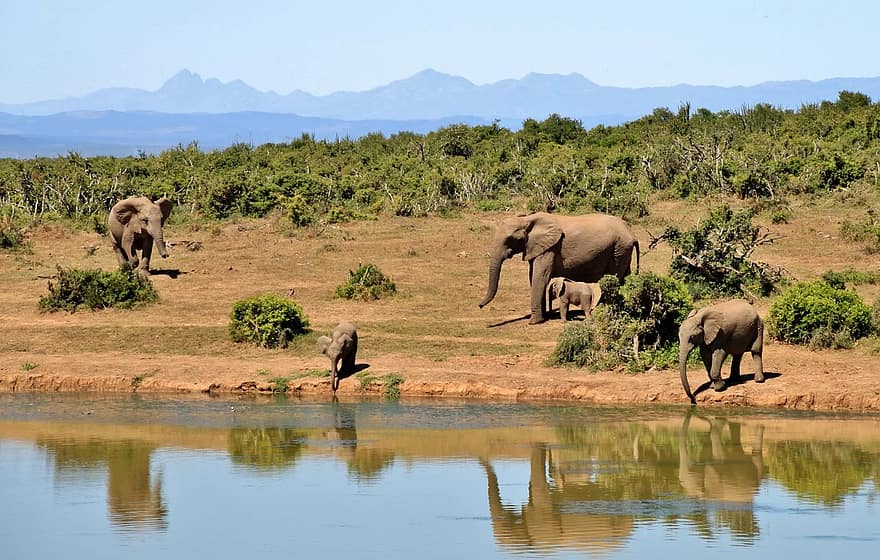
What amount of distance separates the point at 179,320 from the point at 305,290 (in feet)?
9.76

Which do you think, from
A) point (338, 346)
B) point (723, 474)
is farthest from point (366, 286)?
point (723, 474)

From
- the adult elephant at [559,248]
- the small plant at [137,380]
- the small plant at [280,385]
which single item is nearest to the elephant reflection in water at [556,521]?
the small plant at [280,385]

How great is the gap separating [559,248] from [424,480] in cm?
915

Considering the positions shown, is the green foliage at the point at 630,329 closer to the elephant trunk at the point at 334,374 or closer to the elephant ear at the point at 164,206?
the elephant trunk at the point at 334,374

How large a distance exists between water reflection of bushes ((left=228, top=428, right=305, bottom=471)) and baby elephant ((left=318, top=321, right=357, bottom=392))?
2.02 metres

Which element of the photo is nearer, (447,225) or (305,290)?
(305,290)

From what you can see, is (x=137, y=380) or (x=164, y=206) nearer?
(x=137, y=380)

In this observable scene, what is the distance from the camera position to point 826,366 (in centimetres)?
2005

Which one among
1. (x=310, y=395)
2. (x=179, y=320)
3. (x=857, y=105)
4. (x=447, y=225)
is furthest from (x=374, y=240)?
(x=857, y=105)

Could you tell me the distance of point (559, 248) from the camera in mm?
23906

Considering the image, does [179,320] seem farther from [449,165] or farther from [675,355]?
[449,165]

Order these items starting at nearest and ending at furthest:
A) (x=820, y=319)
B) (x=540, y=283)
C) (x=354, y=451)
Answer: (x=354, y=451) < (x=820, y=319) < (x=540, y=283)

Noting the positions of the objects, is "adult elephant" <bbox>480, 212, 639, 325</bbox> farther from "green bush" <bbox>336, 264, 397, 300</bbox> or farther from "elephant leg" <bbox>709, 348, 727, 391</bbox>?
"elephant leg" <bbox>709, 348, 727, 391</bbox>

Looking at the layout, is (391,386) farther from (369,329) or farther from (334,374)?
(369,329)
